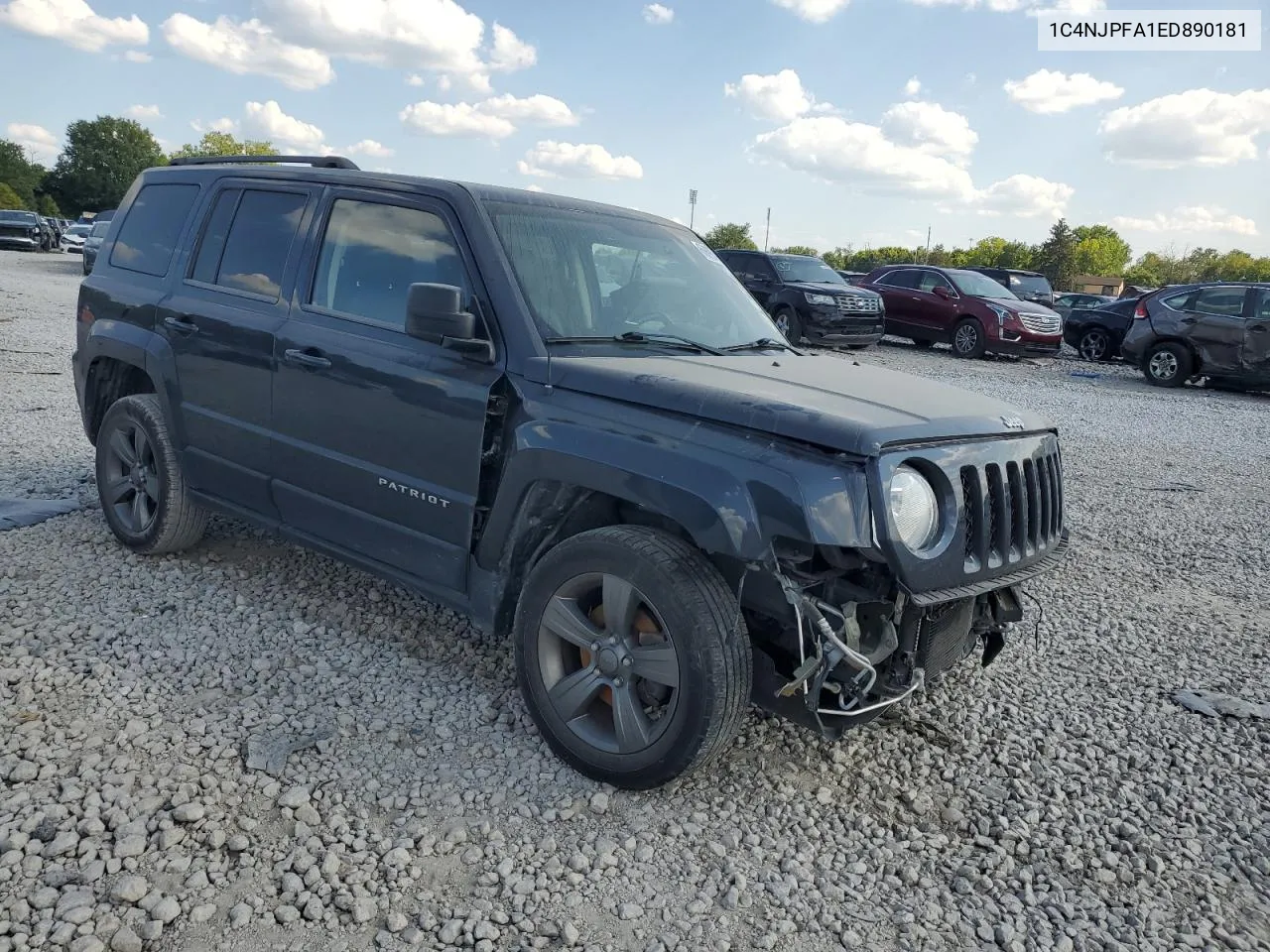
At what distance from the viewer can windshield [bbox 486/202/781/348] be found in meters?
3.53

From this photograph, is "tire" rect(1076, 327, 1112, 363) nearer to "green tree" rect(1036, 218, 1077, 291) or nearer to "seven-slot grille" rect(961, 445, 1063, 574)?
"seven-slot grille" rect(961, 445, 1063, 574)

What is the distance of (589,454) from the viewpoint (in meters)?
3.04

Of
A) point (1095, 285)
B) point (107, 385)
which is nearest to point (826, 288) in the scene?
point (107, 385)

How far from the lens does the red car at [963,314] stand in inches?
700

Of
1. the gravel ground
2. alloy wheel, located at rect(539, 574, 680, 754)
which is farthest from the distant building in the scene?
alloy wheel, located at rect(539, 574, 680, 754)

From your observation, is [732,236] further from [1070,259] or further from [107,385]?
[107,385]

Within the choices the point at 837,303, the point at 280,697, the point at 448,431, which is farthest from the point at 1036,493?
the point at 837,303

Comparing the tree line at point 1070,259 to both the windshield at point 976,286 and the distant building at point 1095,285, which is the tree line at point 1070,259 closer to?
the distant building at point 1095,285

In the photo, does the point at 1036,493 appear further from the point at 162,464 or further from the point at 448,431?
the point at 162,464

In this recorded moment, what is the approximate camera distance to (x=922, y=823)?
304 cm

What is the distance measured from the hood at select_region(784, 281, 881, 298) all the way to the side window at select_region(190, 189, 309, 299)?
44.5 feet

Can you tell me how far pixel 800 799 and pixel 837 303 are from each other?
1465cm

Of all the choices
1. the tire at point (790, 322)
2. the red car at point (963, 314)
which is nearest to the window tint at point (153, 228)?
the tire at point (790, 322)

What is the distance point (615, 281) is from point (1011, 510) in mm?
1723
